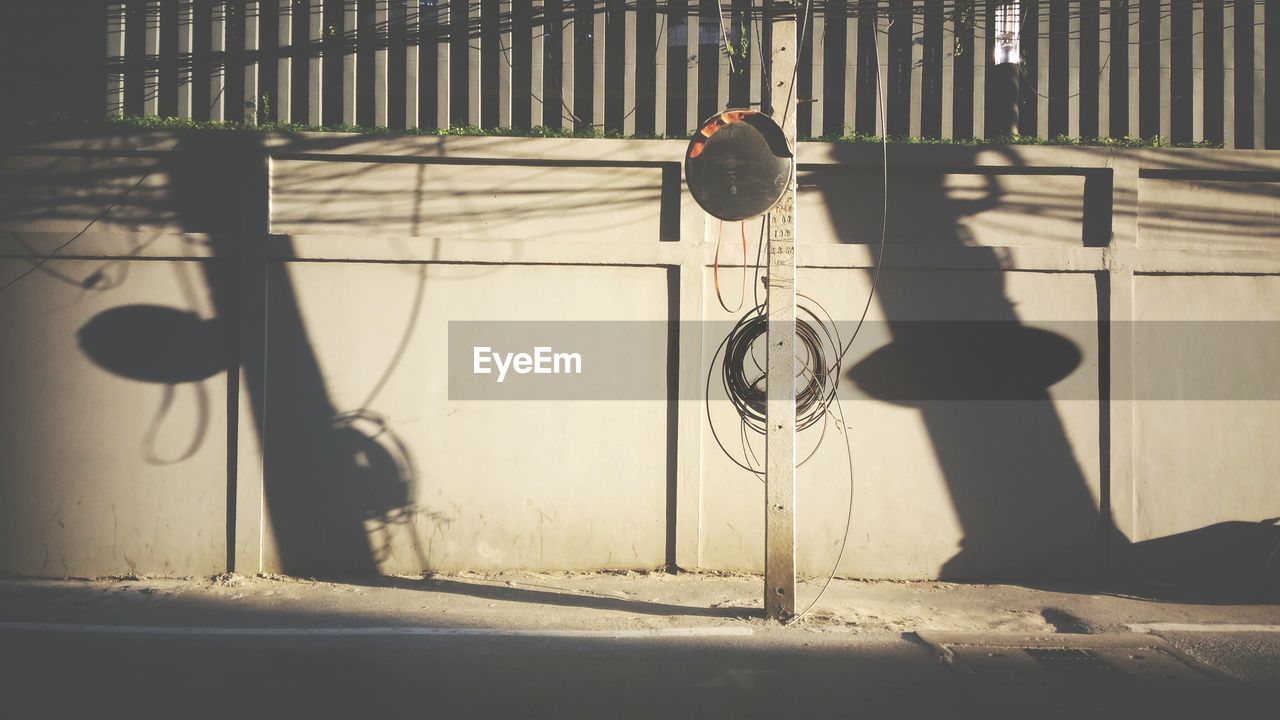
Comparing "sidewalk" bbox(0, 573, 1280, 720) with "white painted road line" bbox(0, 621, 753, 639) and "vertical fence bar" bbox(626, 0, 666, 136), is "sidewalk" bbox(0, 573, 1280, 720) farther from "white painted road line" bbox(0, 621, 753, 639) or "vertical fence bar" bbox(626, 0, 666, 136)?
"vertical fence bar" bbox(626, 0, 666, 136)

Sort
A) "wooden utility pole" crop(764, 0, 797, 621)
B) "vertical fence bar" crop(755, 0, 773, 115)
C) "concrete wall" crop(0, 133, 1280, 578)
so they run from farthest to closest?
1. "concrete wall" crop(0, 133, 1280, 578)
2. "vertical fence bar" crop(755, 0, 773, 115)
3. "wooden utility pole" crop(764, 0, 797, 621)

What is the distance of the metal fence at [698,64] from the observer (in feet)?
26.0

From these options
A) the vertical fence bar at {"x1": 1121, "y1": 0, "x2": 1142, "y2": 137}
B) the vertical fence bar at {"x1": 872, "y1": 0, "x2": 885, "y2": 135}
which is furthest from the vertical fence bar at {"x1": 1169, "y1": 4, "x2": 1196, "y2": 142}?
the vertical fence bar at {"x1": 872, "y1": 0, "x2": 885, "y2": 135}

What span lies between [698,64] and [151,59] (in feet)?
16.7

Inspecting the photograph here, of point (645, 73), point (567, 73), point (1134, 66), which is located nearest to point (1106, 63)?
point (1134, 66)

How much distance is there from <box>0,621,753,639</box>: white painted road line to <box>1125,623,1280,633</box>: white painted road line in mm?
2921

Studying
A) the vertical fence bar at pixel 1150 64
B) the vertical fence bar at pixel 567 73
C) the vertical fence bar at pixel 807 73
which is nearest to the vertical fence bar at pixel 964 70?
the vertical fence bar at pixel 807 73

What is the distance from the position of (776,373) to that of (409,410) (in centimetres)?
322

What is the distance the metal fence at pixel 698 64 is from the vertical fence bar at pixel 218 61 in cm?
1

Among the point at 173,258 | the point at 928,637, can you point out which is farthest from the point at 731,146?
the point at 173,258

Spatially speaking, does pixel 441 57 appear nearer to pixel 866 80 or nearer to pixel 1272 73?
pixel 866 80

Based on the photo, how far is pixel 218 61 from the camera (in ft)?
26.1

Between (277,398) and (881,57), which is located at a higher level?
(881,57)

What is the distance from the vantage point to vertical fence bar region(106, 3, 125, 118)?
7875mm
